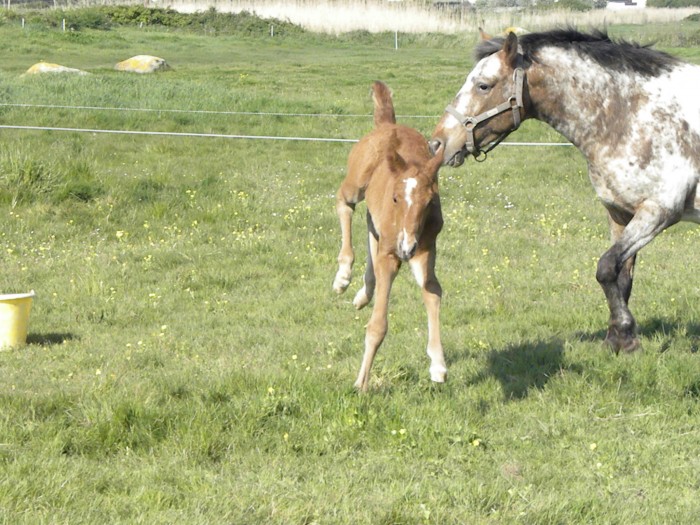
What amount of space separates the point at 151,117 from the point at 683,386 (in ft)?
45.4

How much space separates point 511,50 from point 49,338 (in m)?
4.44

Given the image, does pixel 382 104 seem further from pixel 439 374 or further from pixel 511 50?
pixel 439 374

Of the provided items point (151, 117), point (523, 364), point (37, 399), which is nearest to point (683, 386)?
point (523, 364)

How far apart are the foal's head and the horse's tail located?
1566mm

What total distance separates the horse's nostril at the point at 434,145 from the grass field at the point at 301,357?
4.87 ft

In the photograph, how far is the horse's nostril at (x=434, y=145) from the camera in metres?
6.61

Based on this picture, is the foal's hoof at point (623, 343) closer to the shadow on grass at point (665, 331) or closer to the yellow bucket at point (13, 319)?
the shadow on grass at point (665, 331)

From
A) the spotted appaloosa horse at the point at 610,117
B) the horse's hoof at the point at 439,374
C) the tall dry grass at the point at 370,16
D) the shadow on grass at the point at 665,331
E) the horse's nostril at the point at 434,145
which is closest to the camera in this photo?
the horse's hoof at the point at 439,374

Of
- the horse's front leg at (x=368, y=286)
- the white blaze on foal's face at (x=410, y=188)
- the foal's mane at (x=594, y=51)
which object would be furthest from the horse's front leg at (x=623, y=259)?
the white blaze on foal's face at (x=410, y=188)

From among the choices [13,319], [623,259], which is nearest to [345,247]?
[623,259]

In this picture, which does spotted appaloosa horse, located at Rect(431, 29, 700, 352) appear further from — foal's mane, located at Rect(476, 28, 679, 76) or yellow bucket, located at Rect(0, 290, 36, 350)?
yellow bucket, located at Rect(0, 290, 36, 350)

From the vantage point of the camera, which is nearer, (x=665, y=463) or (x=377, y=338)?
(x=665, y=463)

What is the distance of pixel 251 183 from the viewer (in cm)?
1439

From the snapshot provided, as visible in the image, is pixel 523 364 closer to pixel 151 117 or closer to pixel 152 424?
pixel 152 424
